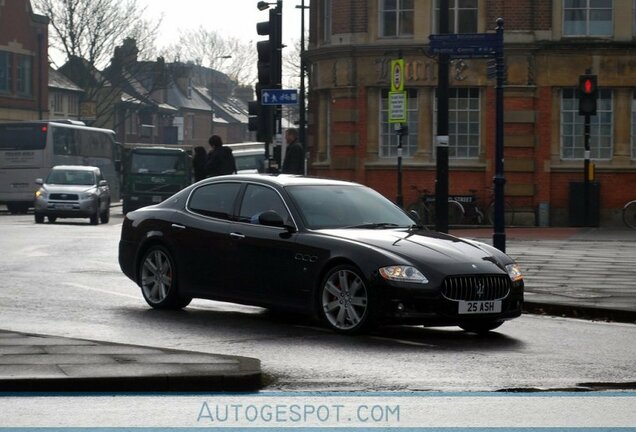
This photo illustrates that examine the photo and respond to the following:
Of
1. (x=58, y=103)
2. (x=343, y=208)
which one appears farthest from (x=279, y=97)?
A: (x=58, y=103)

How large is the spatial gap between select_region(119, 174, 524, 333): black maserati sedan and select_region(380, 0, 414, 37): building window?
2356 cm

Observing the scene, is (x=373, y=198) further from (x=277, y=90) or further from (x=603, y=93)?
(x=603, y=93)

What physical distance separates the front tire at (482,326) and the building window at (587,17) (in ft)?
81.8

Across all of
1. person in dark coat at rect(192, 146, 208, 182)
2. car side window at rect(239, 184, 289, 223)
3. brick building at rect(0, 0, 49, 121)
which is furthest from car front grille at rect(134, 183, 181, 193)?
car side window at rect(239, 184, 289, 223)

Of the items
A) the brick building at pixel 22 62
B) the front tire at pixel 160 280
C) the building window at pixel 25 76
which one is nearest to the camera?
the front tire at pixel 160 280

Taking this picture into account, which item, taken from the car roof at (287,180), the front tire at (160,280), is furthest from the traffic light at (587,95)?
the front tire at (160,280)

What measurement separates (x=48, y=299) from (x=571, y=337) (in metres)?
5.91

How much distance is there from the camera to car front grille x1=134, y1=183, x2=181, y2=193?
49.5 m

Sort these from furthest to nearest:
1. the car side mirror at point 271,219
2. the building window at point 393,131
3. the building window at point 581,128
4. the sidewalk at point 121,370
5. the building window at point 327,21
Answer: the building window at point 327,21 < the building window at point 393,131 < the building window at point 581,128 < the car side mirror at point 271,219 < the sidewalk at point 121,370

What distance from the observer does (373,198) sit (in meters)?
14.0

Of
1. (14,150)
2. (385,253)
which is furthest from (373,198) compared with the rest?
(14,150)

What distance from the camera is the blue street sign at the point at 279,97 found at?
24.7 metres

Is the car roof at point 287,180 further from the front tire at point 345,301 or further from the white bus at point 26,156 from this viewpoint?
the white bus at point 26,156

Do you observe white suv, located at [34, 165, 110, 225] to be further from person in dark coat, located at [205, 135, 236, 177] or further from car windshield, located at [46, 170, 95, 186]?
person in dark coat, located at [205, 135, 236, 177]
